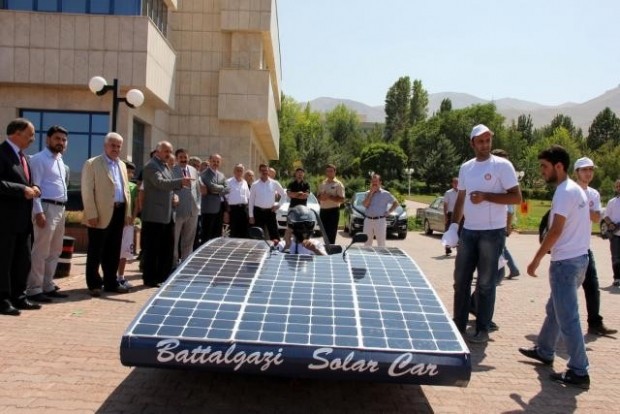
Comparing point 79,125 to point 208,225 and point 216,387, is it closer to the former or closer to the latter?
point 208,225

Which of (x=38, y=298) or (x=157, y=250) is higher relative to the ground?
(x=157, y=250)

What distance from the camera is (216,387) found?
4.65m

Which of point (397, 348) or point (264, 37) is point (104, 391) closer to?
point (397, 348)

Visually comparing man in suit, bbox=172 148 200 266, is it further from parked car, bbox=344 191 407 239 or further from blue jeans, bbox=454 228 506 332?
parked car, bbox=344 191 407 239

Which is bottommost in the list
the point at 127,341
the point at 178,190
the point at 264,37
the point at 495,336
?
the point at 495,336

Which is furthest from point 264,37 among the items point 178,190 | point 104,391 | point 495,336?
point 104,391

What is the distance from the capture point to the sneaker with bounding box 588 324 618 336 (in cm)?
724

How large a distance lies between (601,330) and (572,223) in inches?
108

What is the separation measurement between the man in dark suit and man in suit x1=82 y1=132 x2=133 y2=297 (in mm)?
963

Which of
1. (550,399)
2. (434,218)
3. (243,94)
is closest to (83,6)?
(243,94)

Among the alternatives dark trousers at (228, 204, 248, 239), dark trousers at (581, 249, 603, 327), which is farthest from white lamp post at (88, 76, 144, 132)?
dark trousers at (581, 249, 603, 327)

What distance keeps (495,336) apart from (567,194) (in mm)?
2360

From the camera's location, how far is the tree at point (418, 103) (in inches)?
5364

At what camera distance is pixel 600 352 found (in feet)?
21.1
